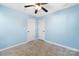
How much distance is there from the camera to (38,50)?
1.72m

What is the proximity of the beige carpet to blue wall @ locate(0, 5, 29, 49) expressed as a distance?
12 cm

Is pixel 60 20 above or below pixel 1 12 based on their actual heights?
below

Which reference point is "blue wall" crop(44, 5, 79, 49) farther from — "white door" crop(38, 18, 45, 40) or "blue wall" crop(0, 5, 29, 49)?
"blue wall" crop(0, 5, 29, 49)

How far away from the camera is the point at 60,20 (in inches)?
69.6

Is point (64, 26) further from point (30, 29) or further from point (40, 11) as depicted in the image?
point (30, 29)

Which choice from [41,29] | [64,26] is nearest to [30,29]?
[41,29]

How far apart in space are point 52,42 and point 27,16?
2.04 ft

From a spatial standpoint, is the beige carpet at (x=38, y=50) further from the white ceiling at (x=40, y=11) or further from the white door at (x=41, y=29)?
the white ceiling at (x=40, y=11)

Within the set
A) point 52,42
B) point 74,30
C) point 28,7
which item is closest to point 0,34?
point 28,7

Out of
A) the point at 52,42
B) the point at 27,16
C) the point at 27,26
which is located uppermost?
the point at 27,16

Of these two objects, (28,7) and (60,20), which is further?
(60,20)

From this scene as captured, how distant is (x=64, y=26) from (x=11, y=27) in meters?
0.90

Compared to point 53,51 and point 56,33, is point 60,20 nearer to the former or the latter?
point 56,33

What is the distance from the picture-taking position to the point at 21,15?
5.72 feet
